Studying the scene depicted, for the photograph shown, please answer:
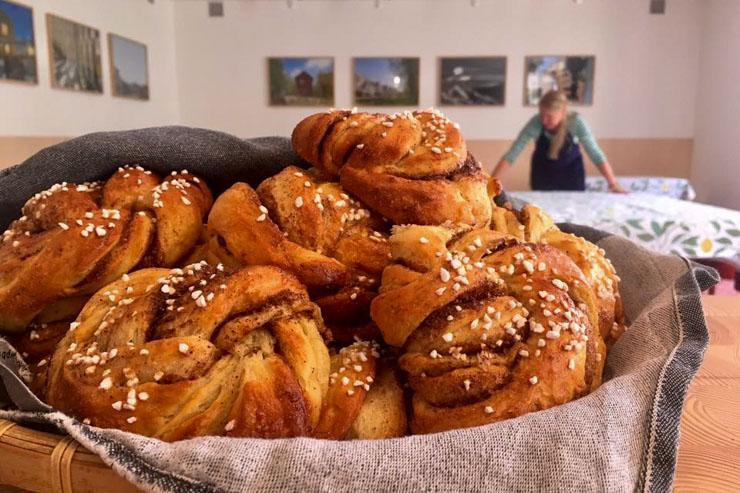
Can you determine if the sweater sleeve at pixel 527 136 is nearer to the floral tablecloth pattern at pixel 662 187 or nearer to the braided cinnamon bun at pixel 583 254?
the floral tablecloth pattern at pixel 662 187

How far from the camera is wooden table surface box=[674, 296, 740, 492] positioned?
74 centimetres

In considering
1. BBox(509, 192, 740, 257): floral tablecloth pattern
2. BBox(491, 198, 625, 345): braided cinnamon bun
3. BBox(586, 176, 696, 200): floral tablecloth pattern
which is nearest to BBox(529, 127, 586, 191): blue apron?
BBox(586, 176, 696, 200): floral tablecloth pattern

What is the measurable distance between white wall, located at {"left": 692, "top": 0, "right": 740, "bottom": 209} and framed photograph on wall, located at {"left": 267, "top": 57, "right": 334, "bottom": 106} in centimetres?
433

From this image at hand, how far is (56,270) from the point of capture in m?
1.00

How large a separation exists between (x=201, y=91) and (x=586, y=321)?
23.4ft

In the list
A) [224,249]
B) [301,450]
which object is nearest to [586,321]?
[301,450]

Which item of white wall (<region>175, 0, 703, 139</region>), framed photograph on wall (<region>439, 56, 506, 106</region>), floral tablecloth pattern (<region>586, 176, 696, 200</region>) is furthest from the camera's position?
framed photograph on wall (<region>439, 56, 506, 106</region>)

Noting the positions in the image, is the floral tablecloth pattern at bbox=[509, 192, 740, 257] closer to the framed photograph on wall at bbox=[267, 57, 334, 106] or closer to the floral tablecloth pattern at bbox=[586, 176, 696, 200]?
the floral tablecloth pattern at bbox=[586, 176, 696, 200]

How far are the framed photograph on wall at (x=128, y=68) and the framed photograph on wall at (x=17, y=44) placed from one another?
1262 millimetres

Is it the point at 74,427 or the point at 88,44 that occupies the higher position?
the point at 88,44

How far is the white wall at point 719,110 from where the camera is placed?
6168mm

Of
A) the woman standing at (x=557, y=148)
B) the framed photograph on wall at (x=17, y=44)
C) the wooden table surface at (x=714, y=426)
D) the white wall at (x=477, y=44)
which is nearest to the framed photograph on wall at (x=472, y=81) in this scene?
the white wall at (x=477, y=44)

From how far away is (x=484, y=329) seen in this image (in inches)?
33.5

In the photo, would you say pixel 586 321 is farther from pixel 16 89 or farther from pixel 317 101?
pixel 317 101
